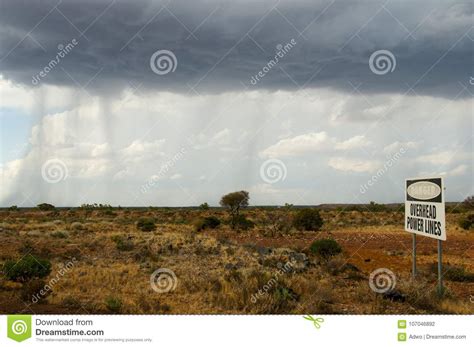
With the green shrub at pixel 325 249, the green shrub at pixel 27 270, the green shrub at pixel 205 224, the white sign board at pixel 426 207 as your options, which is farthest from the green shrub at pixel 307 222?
the green shrub at pixel 27 270

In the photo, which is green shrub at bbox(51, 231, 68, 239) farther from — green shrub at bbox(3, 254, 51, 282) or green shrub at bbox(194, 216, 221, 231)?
green shrub at bbox(3, 254, 51, 282)

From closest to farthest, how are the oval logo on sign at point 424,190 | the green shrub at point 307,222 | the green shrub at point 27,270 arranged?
1. the oval logo on sign at point 424,190
2. the green shrub at point 27,270
3. the green shrub at point 307,222

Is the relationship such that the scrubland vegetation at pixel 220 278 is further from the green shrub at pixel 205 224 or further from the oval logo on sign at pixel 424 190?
the green shrub at pixel 205 224

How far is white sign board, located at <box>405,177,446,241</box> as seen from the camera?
908cm

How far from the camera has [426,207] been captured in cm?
977

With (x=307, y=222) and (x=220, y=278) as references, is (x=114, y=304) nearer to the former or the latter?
(x=220, y=278)

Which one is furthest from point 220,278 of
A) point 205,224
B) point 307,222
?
point 307,222

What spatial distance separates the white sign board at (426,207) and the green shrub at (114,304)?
21.9 feet

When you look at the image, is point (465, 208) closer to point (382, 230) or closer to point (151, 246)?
point (382, 230)

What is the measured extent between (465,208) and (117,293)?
169 feet

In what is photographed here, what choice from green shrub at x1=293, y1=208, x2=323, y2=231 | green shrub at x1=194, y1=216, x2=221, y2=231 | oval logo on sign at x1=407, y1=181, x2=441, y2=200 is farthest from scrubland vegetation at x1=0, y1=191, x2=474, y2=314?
green shrub at x1=293, y1=208, x2=323, y2=231

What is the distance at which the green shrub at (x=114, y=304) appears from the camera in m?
8.70
